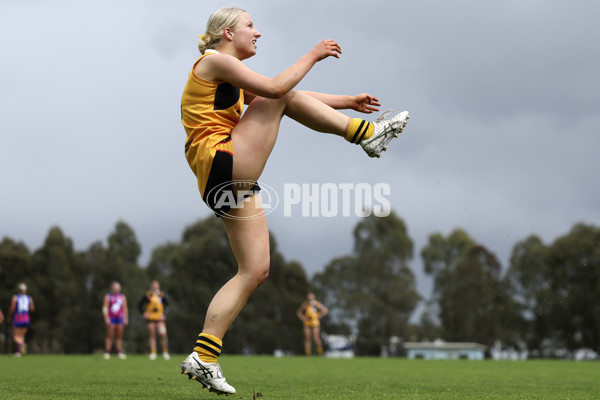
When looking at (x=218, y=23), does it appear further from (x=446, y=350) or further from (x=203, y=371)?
(x=446, y=350)

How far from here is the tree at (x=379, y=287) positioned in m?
52.2

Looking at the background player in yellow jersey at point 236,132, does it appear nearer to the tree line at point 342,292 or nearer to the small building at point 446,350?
the tree line at point 342,292

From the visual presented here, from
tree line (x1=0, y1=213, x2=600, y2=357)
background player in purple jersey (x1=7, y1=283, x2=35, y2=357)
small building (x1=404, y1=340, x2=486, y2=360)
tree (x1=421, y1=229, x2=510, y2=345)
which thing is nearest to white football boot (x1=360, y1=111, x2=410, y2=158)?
background player in purple jersey (x1=7, y1=283, x2=35, y2=357)

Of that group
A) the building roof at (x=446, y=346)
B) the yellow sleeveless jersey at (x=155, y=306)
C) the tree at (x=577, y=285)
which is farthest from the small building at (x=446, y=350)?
the yellow sleeveless jersey at (x=155, y=306)

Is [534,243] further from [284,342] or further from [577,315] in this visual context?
[284,342]

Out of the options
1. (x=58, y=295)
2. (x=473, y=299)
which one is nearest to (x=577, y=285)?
(x=473, y=299)

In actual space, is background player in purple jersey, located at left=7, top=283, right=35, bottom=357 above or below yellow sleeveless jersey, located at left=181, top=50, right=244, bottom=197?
below

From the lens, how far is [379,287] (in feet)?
175

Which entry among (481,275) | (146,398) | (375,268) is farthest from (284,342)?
(146,398)

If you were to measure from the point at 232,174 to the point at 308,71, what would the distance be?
79 centimetres

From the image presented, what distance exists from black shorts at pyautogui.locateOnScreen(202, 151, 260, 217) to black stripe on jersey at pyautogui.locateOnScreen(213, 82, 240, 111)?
0.36m

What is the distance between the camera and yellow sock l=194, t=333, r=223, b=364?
427 centimetres

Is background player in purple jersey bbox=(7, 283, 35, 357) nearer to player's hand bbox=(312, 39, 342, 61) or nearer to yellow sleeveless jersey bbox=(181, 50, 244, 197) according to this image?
yellow sleeveless jersey bbox=(181, 50, 244, 197)

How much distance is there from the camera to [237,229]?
14.6ft
